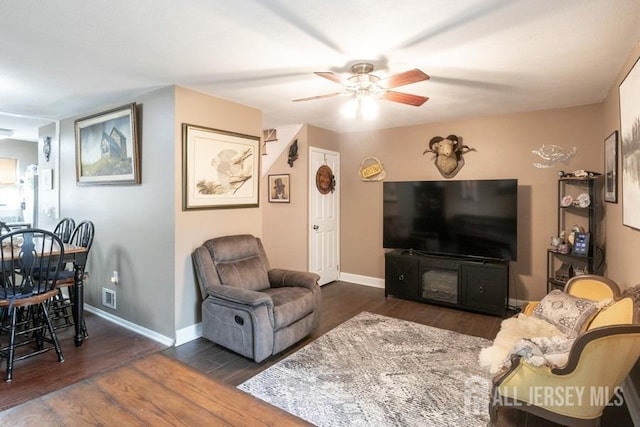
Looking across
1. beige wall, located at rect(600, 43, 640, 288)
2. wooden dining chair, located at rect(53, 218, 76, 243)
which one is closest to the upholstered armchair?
beige wall, located at rect(600, 43, 640, 288)

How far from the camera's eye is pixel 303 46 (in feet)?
7.28

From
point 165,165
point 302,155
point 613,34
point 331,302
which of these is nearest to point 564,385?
point 613,34

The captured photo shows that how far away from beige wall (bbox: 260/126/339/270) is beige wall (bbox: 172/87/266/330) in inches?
53.1

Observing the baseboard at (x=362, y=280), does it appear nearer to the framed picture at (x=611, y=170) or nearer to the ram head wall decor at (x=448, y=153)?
the ram head wall decor at (x=448, y=153)

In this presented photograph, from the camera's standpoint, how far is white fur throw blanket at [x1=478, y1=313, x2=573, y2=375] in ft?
5.71

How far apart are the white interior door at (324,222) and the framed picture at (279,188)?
39 cm

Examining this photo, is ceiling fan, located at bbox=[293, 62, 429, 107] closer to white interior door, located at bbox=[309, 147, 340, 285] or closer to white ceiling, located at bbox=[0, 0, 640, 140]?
white ceiling, located at bbox=[0, 0, 640, 140]

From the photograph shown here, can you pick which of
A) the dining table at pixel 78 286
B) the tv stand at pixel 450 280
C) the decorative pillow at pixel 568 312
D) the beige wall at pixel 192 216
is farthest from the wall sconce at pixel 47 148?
the decorative pillow at pixel 568 312

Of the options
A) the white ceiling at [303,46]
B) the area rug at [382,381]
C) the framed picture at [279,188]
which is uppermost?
the white ceiling at [303,46]

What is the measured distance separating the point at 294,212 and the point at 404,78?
3.03 metres

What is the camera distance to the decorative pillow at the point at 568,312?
2.12 meters

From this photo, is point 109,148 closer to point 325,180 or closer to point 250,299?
point 250,299

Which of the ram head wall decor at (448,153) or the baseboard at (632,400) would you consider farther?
the ram head wall decor at (448,153)

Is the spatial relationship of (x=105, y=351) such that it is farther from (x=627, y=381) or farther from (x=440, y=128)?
(x=440, y=128)
